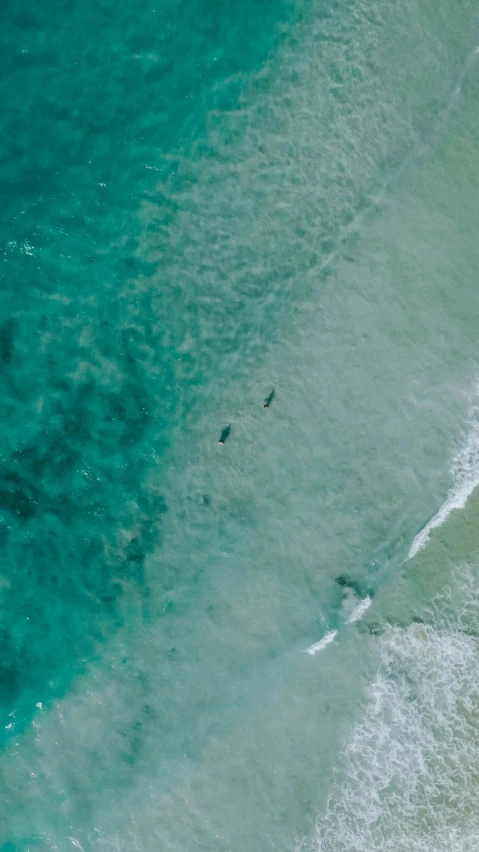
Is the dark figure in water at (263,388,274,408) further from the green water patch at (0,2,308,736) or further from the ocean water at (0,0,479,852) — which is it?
the green water patch at (0,2,308,736)

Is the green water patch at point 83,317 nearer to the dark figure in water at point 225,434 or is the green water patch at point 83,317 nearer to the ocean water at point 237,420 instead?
the ocean water at point 237,420

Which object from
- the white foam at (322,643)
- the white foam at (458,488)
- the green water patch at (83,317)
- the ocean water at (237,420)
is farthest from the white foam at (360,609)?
A: the green water patch at (83,317)

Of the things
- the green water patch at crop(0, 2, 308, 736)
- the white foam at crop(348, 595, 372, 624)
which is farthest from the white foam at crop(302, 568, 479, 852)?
the green water patch at crop(0, 2, 308, 736)

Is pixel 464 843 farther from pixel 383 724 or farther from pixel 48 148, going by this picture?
pixel 48 148

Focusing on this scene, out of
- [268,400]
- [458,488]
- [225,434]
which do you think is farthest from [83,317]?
[458,488]

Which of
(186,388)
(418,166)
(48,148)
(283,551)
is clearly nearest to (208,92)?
(48,148)

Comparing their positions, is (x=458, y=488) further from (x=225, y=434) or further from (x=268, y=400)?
(x=225, y=434)
